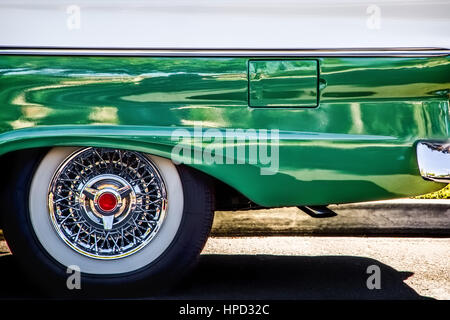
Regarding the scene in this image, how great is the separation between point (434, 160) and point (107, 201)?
5.07ft

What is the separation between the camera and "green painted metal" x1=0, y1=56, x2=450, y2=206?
122 inches

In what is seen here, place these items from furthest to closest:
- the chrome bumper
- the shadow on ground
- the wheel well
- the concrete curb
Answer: the concrete curb → the shadow on ground → the wheel well → the chrome bumper

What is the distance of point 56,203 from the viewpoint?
322 centimetres

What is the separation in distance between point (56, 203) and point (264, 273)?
4.30ft

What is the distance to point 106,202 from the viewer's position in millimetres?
3213

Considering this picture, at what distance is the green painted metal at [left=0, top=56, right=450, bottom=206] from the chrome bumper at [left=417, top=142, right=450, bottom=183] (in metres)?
0.04

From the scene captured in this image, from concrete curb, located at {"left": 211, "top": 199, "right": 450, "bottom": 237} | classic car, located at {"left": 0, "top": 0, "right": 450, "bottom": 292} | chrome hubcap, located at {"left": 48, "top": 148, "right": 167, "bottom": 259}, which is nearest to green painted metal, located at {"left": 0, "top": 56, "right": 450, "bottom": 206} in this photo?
classic car, located at {"left": 0, "top": 0, "right": 450, "bottom": 292}

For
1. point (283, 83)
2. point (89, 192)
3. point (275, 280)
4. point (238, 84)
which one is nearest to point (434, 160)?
point (283, 83)

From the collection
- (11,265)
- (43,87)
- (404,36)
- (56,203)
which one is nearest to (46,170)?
(56,203)

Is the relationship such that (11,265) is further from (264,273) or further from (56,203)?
(264,273)

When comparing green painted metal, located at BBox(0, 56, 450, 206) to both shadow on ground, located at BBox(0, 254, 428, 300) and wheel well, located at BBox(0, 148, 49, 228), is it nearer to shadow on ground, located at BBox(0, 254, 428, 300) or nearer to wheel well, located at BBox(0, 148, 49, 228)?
wheel well, located at BBox(0, 148, 49, 228)

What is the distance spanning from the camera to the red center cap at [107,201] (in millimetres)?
3213

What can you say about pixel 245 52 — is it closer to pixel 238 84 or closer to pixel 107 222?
pixel 238 84

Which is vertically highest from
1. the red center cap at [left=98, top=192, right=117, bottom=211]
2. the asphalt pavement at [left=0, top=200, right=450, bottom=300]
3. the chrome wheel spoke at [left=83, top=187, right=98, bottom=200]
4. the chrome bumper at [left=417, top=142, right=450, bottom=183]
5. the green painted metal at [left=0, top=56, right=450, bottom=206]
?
the green painted metal at [left=0, top=56, right=450, bottom=206]
